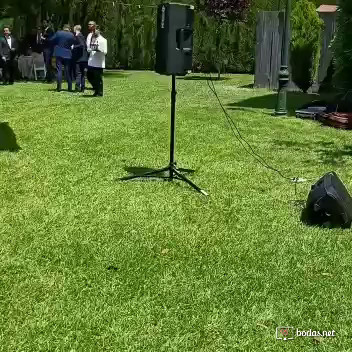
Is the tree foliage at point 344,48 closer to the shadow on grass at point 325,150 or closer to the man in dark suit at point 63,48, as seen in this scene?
the shadow on grass at point 325,150

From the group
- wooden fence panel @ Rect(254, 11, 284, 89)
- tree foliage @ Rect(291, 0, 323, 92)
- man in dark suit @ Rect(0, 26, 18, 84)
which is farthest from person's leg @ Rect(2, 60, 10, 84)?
tree foliage @ Rect(291, 0, 323, 92)

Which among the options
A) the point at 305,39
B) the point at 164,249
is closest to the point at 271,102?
the point at 305,39

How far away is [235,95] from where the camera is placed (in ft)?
52.1

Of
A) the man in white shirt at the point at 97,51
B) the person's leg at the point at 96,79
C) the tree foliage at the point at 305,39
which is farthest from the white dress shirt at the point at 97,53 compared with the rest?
the tree foliage at the point at 305,39

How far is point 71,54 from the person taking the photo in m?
16.0

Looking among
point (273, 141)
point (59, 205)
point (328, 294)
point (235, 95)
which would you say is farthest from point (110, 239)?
point (235, 95)

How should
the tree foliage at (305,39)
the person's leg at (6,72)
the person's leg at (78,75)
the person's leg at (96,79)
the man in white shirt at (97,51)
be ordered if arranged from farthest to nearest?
the person's leg at (6,72) < the tree foliage at (305,39) < the person's leg at (78,75) < the person's leg at (96,79) < the man in white shirt at (97,51)

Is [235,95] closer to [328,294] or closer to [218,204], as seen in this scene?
[218,204]

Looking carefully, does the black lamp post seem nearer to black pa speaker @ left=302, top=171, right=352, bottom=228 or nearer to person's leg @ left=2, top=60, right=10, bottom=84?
black pa speaker @ left=302, top=171, right=352, bottom=228

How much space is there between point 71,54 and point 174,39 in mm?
10278

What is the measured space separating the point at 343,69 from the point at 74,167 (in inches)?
272

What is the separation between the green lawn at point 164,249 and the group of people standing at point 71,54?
16.3ft

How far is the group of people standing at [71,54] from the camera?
1411cm
